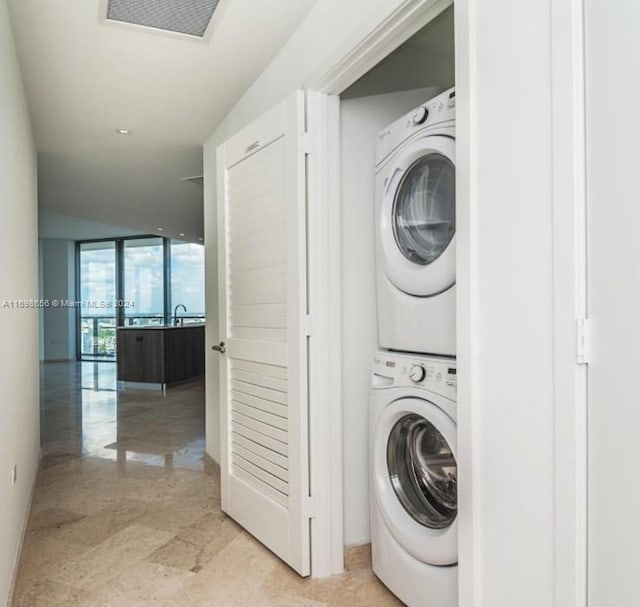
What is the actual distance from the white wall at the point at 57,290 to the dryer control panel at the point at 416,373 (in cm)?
1107

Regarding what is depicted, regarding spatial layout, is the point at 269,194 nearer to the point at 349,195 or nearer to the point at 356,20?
the point at 349,195

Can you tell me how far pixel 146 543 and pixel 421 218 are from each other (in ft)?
6.60

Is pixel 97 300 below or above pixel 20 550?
above

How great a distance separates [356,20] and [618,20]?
3.70ft

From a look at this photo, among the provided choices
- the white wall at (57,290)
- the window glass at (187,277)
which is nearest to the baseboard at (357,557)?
the window glass at (187,277)

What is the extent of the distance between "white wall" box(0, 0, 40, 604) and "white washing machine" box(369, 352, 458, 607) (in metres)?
1.39

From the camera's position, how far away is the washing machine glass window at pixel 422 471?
1942 millimetres

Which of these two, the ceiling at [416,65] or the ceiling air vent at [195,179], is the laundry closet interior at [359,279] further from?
the ceiling air vent at [195,179]

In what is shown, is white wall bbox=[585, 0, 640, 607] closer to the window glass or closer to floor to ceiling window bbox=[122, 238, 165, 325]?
the window glass

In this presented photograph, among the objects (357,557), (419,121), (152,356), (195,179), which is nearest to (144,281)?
(152,356)

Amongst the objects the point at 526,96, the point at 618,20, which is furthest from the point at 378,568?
the point at 618,20

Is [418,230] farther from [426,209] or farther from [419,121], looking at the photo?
[419,121]

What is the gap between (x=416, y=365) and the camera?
6.21 ft

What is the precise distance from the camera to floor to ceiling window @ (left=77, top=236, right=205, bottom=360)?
10812mm
